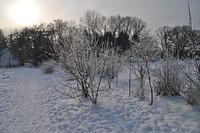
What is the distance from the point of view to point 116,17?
3722 centimetres

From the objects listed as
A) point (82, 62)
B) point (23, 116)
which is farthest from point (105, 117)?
point (23, 116)

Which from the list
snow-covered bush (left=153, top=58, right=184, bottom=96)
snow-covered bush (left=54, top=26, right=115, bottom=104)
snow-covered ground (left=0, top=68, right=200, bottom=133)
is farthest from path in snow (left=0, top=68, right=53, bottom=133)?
snow-covered bush (left=153, top=58, right=184, bottom=96)

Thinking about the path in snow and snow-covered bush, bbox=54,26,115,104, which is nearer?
the path in snow

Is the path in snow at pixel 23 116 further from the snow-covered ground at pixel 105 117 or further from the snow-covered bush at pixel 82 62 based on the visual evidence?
the snow-covered bush at pixel 82 62

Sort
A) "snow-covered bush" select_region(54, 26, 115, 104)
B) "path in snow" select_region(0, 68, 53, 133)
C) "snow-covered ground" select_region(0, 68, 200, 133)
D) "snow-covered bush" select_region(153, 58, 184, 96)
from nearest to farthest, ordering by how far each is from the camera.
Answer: "snow-covered ground" select_region(0, 68, 200, 133) → "path in snow" select_region(0, 68, 53, 133) → "snow-covered bush" select_region(54, 26, 115, 104) → "snow-covered bush" select_region(153, 58, 184, 96)

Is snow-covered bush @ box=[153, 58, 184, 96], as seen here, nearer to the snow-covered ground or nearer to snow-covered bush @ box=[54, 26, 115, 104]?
the snow-covered ground

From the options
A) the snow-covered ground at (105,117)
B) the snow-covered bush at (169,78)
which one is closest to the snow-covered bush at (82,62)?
the snow-covered ground at (105,117)

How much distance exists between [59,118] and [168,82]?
3.99 m

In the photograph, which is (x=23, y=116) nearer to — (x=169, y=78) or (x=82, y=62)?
(x=82, y=62)

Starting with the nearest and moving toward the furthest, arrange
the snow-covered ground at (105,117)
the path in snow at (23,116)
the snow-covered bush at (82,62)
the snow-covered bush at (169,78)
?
the snow-covered ground at (105,117) → the path in snow at (23,116) → the snow-covered bush at (82,62) → the snow-covered bush at (169,78)

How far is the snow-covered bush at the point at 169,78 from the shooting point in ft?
18.9

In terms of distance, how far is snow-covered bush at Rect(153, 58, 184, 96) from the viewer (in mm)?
5750

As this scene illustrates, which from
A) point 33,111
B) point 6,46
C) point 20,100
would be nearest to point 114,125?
point 33,111

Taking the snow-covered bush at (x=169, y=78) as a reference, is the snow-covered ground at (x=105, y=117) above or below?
below
